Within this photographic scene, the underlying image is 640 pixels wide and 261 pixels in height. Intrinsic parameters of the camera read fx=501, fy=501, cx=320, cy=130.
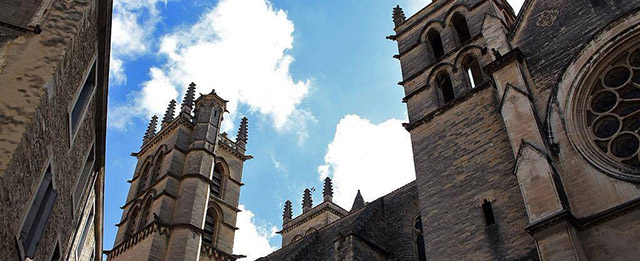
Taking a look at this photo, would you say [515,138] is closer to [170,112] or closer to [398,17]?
[398,17]

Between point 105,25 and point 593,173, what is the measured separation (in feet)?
28.6

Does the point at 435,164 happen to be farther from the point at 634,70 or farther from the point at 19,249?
the point at 19,249

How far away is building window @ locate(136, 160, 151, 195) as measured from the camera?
25.2 metres

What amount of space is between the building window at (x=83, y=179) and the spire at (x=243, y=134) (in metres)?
16.9

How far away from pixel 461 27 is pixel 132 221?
1704cm

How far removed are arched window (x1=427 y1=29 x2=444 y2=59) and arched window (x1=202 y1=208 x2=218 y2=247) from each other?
41.0ft

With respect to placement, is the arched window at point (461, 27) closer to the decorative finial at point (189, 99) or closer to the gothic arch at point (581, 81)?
the gothic arch at point (581, 81)

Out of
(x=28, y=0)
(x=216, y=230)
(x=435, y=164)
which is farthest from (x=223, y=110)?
(x=28, y=0)

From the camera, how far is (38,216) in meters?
6.90

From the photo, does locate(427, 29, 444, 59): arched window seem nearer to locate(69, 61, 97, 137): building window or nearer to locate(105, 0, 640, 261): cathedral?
locate(105, 0, 640, 261): cathedral

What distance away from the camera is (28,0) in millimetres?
6625

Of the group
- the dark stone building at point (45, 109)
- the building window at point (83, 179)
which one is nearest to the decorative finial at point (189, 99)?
the building window at point (83, 179)

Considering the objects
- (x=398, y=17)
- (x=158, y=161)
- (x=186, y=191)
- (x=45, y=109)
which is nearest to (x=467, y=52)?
(x=398, y=17)

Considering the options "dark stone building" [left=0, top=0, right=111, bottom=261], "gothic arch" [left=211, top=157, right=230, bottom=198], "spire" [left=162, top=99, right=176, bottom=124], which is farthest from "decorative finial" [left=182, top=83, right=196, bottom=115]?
"dark stone building" [left=0, top=0, right=111, bottom=261]
